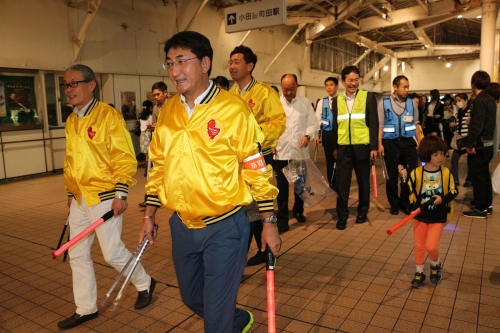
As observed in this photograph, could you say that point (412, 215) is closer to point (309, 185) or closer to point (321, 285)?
point (321, 285)

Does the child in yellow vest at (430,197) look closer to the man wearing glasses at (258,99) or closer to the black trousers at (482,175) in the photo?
the man wearing glasses at (258,99)

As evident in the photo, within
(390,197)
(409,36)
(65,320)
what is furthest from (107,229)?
(409,36)

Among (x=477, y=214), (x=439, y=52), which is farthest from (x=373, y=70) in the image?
(x=477, y=214)

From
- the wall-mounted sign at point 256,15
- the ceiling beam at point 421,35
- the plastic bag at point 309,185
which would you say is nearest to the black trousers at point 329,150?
the plastic bag at point 309,185

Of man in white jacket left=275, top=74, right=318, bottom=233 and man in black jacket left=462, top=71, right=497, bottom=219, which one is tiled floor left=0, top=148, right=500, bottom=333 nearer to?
man in black jacket left=462, top=71, right=497, bottom=219

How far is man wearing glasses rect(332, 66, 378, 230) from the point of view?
522 cm

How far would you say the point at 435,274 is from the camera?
3.61 metres

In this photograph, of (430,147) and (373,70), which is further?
(373,70)

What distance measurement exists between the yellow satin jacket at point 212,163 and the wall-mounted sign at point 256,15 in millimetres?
6968

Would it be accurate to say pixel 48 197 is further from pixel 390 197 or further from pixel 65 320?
pixel 390 197

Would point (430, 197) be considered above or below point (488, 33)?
below

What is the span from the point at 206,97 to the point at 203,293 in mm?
1003

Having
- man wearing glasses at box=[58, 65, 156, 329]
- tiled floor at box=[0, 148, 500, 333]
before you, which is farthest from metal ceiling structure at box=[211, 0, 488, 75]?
man wearing glasses at box=[58, 65, 156, 329]

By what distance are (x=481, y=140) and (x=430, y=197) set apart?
8.45 feet
